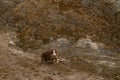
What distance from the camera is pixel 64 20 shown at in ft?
107

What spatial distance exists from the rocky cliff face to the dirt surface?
237 cm

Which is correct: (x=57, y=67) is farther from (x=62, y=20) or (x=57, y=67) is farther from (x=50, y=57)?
(x=62, y=20)

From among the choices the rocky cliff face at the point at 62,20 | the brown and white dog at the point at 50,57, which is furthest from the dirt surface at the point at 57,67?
the rocky cliff face at the point at 62,20

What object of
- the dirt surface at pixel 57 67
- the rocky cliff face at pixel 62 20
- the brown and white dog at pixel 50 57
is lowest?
the dirt surface at pixel 57 67

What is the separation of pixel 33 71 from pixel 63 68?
7.96 feet

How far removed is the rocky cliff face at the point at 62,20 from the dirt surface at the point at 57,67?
2.37 metres

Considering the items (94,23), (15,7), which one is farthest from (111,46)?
(15,7)

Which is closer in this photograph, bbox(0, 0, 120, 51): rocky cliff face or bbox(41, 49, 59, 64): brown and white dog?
bbox(41, 49, 59, 64): brown and white dog

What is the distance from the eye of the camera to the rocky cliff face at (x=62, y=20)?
3069 centimetres

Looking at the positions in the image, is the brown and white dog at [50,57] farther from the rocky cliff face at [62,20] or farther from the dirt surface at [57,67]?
the rocky cliff face at [62,20]

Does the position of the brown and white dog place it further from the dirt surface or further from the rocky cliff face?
the rocky cliff face

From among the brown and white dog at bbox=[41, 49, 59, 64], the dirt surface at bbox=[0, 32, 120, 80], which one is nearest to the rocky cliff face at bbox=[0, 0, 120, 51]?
the dirt surface at bbox=[0, 32, 120, 80]

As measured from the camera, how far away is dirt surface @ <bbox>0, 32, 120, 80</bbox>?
75.5 feet

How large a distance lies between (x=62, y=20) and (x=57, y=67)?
8467mm
